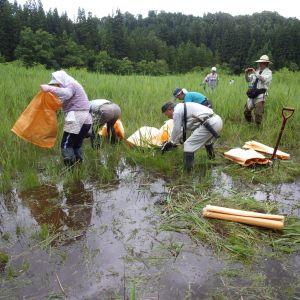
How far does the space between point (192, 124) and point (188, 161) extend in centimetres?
55

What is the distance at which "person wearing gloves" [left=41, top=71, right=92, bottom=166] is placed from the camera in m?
4.34

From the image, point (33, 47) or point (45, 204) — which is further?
point (33, 47)

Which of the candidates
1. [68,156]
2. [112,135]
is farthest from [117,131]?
[68,156]

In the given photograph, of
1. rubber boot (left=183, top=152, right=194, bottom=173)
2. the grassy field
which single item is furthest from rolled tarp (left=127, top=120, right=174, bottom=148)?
rubber boot (left=183, top=152, right=194, bottom=173)

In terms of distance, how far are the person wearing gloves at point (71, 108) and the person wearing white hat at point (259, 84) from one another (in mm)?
3796

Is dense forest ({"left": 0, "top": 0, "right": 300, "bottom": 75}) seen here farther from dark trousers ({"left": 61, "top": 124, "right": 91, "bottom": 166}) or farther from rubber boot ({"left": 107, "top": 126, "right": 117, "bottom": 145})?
dark trousers ({"left": 61, "top": 124, "right": 91, "bottom": 166})

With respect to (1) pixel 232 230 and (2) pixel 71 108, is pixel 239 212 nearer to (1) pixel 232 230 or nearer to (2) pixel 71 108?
(1) pixel 232 230

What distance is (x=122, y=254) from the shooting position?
306 centimetres

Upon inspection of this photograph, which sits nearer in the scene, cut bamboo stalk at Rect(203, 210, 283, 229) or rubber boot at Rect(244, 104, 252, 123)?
cut bamboo stalk at Rect(203, 210, 283, 229)

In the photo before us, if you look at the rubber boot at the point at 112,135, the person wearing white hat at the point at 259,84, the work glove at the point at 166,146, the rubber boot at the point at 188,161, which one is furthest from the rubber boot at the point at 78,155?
the person wearing white hat at the point at 259,84

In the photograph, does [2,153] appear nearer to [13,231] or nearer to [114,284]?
[13,231]

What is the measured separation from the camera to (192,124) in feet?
16.1

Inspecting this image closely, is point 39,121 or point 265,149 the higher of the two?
point 39,121

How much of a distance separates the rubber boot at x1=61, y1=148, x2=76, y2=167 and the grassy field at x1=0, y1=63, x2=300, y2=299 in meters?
0.15
